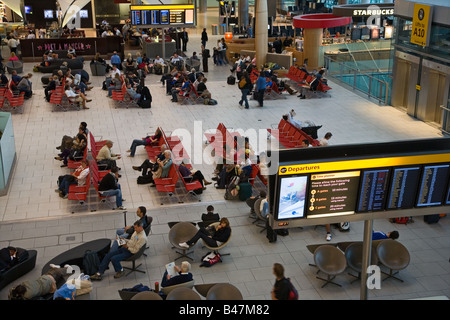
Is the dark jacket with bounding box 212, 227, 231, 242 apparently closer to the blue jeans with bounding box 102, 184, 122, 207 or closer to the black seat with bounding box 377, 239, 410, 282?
the black seat with bounding box 377, 239, 410, 282

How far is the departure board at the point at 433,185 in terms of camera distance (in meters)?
8.60

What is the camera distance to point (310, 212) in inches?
332

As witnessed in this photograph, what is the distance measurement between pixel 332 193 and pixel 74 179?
9009 millimetres

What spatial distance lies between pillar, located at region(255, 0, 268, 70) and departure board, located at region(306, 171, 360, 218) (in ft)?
76.6

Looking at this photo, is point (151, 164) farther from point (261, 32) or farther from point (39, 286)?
point (261, 32)

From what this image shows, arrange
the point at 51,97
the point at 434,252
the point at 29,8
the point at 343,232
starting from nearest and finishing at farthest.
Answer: the point at 434,252 < the point at 343,232 < the point at 51,97 < the point at 29,8

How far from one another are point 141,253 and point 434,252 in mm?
6182

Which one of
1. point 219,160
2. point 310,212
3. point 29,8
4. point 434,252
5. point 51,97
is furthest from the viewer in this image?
point 29,8

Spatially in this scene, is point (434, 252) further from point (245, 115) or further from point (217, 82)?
point (217, 82)

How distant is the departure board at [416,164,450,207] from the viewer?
860cm

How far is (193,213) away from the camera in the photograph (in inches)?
579
